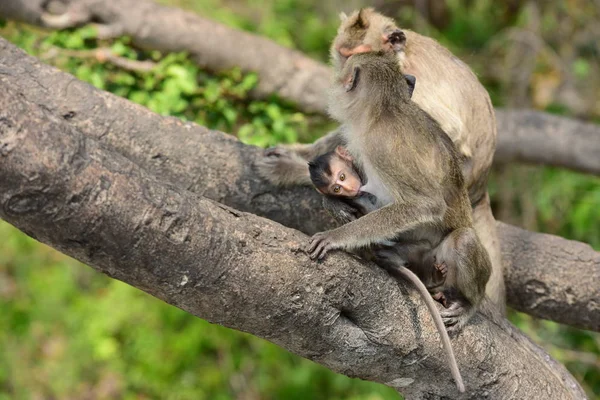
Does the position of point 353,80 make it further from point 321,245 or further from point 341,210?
point 321,245

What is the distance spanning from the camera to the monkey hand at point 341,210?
3275 mm

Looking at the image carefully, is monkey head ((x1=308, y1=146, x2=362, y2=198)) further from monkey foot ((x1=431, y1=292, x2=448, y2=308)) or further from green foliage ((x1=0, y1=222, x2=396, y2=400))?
green foliage ((x1=0, y1=222, x2=396, y2=400))

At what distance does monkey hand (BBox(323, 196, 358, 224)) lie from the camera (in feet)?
10.7

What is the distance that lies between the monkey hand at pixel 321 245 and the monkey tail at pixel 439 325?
37cm

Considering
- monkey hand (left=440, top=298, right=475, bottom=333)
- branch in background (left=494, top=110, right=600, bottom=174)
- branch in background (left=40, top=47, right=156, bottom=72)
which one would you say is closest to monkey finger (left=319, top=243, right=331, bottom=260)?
monkey hand (left=440, top=298, right=475, bottom=333)

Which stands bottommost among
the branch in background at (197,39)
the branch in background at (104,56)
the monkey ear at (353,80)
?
the branch in background at (104,56)

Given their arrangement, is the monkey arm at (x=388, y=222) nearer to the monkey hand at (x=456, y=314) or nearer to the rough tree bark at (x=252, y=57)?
the monkey hand at (x=456, y=314)

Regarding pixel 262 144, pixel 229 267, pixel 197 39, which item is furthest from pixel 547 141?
pixel 229 267

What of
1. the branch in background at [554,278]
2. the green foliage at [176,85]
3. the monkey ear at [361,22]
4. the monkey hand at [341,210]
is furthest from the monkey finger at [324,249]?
the green foliage at [176,85]

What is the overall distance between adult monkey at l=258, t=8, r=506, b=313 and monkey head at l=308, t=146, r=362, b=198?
49 cm

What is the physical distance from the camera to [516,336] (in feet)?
11.5

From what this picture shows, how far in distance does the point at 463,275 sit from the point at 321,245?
751 millimetres

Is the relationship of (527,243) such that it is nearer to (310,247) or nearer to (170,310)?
(310,247)

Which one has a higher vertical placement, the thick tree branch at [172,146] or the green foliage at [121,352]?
the thick tree branch at [172,146]
